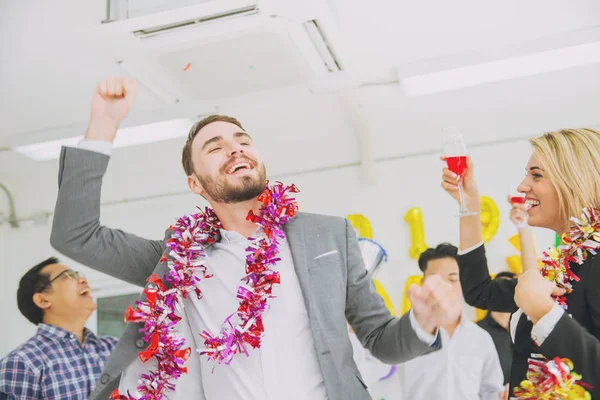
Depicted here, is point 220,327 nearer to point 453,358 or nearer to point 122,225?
point 453,358

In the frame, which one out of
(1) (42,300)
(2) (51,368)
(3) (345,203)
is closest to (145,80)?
(1) (42,300)

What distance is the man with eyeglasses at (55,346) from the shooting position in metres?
3.45

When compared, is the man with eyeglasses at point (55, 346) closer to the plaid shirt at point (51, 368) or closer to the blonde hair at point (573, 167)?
the plaid shirt at point (51, 368)

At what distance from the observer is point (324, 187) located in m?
5.89

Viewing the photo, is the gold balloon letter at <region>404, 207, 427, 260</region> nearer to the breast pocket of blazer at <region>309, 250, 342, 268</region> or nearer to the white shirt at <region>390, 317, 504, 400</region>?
the white shirt at <region>390, 317, 504, 400</region>

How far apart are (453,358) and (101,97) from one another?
2819 millimetres

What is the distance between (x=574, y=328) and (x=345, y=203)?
4209 millimetres

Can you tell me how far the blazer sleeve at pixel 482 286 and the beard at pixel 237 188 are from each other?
88cm

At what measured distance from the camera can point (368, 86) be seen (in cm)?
504

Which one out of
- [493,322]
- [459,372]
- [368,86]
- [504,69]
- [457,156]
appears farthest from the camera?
[368,86]

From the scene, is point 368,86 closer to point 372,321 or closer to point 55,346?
point 55,346

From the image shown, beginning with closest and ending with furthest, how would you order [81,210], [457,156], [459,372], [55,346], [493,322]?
[81,210], [457,156], [55,346], [459,372], [493,322]

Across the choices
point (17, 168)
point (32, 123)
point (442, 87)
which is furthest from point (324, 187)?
point (17, 168)

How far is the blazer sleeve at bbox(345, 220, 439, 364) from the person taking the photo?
1.78 metres
